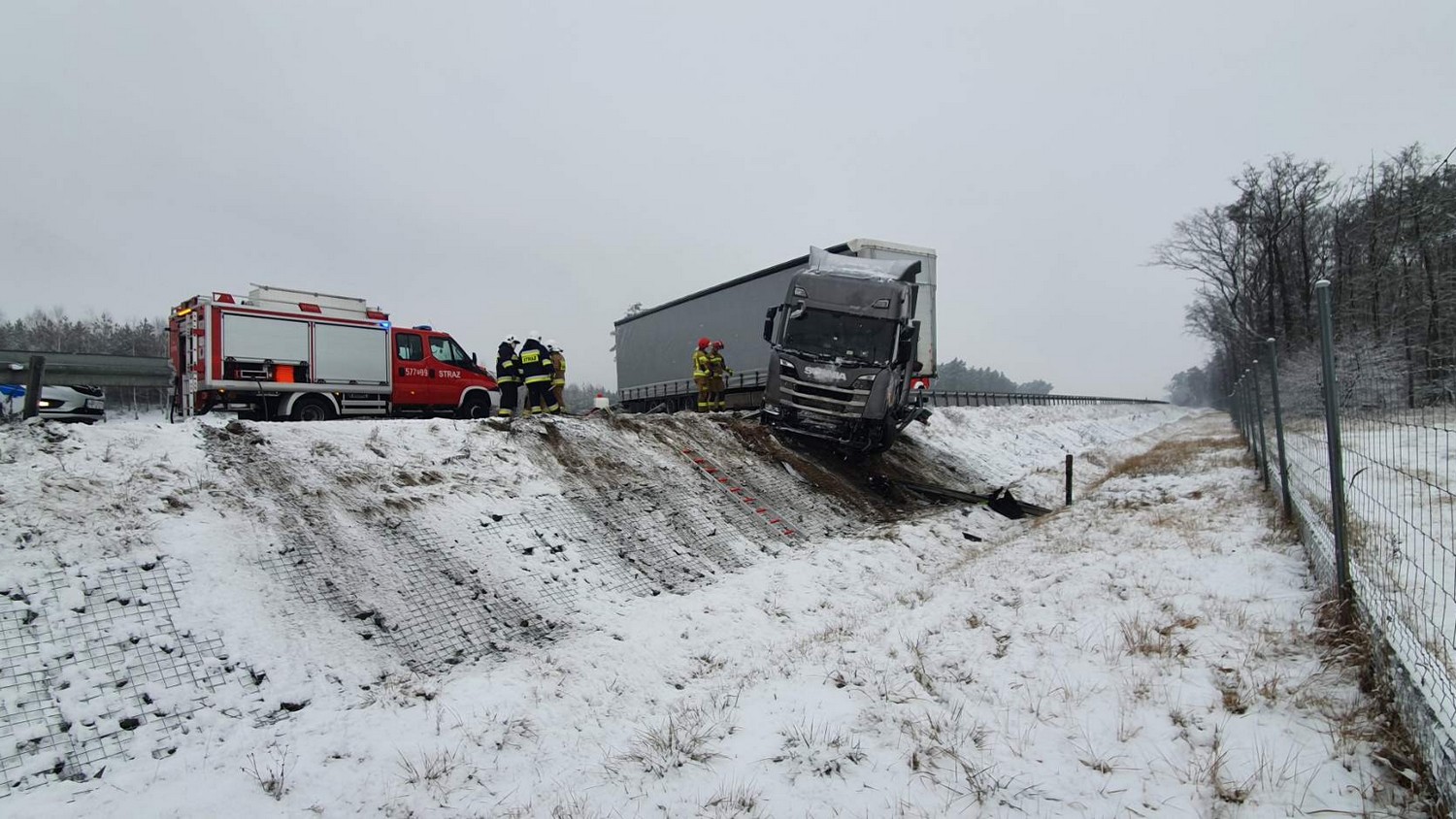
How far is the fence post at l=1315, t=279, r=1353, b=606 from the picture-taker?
153 inches

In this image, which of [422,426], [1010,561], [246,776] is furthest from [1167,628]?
[422,426]

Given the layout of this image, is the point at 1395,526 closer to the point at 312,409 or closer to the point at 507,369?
the point at 507,369

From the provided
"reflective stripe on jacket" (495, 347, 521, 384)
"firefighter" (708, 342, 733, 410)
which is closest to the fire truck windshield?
"reflective stripe on jacket" (495, 347, 521, 384)

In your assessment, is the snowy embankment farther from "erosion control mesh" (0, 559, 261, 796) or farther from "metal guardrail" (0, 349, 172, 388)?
"metal guardrail" (0, 349, 172, 388)

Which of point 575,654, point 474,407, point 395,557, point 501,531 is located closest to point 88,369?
point 395,557

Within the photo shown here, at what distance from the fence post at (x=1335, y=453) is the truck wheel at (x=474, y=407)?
1556 centimetres

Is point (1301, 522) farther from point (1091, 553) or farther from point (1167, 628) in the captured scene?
point (1167, 628)

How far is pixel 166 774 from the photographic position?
11.8 ft

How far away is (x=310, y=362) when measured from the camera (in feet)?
45.4

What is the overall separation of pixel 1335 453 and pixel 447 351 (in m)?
15.7

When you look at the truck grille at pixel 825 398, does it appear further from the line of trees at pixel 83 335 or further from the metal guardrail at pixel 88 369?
the line of trees at pixel 83 335

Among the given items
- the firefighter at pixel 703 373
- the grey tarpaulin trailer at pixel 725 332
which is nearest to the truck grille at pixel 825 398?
the firefighter at pixel 703 373

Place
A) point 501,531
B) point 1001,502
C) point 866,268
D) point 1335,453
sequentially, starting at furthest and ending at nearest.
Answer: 1. point 866,268
2. point 1001,502
3. point 501,531
4. point 1335,453

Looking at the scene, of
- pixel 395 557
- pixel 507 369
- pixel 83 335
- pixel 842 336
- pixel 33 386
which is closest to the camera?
pixel 395 557
